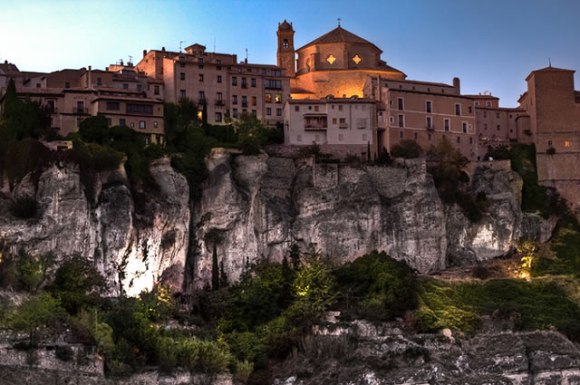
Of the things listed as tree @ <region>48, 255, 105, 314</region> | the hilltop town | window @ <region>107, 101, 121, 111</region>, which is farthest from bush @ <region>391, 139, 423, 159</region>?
tree @ <region>48, 255, 105, 314</region>

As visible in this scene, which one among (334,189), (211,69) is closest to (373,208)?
(334,189)

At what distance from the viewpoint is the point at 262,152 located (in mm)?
84375

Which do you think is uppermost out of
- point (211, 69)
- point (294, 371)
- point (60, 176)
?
point (211, 69)

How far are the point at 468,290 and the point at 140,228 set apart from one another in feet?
64.8

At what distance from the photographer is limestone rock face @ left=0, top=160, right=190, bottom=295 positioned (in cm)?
7325

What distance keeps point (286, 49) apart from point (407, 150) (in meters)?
15.3

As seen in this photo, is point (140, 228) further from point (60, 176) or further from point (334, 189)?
point (334, 189)

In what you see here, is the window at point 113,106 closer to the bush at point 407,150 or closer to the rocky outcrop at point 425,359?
the bush at point 407,150

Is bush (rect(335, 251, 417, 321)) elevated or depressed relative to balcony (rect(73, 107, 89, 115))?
depressed

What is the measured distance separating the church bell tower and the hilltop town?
0.10m

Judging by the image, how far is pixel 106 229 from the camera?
75.2 meters

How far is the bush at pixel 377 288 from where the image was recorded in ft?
250

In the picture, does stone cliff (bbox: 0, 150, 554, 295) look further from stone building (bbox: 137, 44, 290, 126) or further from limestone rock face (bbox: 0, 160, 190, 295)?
stone building (bbox: 137, 44, 290, 126)

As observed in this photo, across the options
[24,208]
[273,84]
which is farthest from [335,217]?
[24,208]
